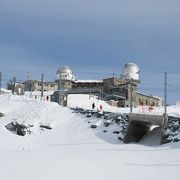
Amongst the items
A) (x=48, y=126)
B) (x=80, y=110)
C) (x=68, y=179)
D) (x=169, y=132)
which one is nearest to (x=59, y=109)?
(x=80, y=110)

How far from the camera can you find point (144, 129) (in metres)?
44.7

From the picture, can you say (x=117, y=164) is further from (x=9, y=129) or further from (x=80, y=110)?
(x=80, y=110)

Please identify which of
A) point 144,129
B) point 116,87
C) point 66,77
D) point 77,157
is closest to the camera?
point 77,157

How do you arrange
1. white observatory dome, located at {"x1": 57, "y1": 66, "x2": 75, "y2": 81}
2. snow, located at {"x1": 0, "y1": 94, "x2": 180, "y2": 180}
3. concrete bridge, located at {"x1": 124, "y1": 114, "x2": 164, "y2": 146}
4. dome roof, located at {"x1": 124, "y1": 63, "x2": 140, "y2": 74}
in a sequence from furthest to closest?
white observatory dome, located at {"x1": 57, "y1": 66, "x2": 75, "y2": 81} → dome roof, located at {"x1": 124, "y1": 63, "x2": 140, "y2": 74} → concrete bridge, located at {"x1": 124, "y1": 114, "x2": 164, "y2": 146} → snow, located at {"x1": 0, "y1": 94, "x2": 180, "y2": 180}

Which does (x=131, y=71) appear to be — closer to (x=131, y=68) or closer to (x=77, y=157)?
(x=131, y=68)

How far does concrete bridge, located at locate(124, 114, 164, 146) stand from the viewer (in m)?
38.0

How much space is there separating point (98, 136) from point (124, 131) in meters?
2.59

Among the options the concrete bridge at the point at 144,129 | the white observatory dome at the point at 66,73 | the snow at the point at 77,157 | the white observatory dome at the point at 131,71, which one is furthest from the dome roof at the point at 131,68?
the concrete bridge at the point at 144,129

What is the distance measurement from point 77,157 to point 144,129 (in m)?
19.2

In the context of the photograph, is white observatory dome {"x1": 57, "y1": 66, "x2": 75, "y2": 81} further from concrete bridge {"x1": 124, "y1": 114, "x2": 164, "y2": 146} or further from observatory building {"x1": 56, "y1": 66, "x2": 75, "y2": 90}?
concrete bridge {"x1": 124, "y1": 114, "x2": 164, "y2": 146}

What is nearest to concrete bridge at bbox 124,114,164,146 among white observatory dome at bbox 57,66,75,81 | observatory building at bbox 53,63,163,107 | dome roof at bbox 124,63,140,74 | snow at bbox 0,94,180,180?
snow at bbox 0,94,180,180

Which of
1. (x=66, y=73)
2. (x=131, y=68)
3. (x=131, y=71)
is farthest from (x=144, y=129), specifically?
(x=66, y=73)

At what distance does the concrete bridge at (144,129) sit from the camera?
38.0 metres

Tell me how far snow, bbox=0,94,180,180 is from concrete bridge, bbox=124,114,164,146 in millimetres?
2412
